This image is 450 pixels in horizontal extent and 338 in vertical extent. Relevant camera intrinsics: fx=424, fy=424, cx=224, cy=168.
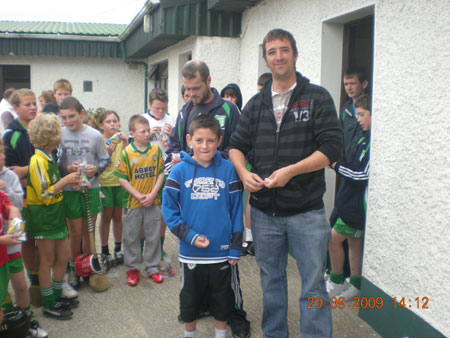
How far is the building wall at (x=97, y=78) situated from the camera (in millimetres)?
12883

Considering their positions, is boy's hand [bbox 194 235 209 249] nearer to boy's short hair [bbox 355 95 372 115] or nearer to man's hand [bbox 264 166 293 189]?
man's hand [bbox 264 166 293 189]

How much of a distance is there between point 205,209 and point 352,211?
55.9 inches

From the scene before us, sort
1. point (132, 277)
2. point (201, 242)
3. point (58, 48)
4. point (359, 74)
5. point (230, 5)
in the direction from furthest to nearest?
point (58, 48) → point (230, 5) → point (132, 277) → point (359, 74) → point (201, 242)

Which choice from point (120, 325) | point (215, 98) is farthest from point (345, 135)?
point (120, 325)

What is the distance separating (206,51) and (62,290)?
4.13 meters

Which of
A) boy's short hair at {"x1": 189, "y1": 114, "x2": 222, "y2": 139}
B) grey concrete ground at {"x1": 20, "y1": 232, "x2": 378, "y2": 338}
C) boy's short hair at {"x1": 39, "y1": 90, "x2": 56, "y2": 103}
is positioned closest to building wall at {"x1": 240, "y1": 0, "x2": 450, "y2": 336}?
grey concrete ground at {"x1": 20, "y1": 232, "x2": 378, "y2": 338}

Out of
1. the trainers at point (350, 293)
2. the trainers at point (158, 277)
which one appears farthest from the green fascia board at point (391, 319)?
the trainers at point (158, 277)

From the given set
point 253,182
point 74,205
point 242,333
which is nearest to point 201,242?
point 253,182

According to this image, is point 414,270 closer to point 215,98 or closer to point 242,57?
point 215,98

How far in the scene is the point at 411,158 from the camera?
2725mm

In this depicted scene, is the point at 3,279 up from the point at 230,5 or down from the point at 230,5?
down

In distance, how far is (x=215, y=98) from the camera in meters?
3.22

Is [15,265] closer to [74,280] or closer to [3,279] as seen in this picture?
[3,279]

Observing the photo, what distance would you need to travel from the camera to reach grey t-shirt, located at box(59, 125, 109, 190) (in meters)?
3.85
